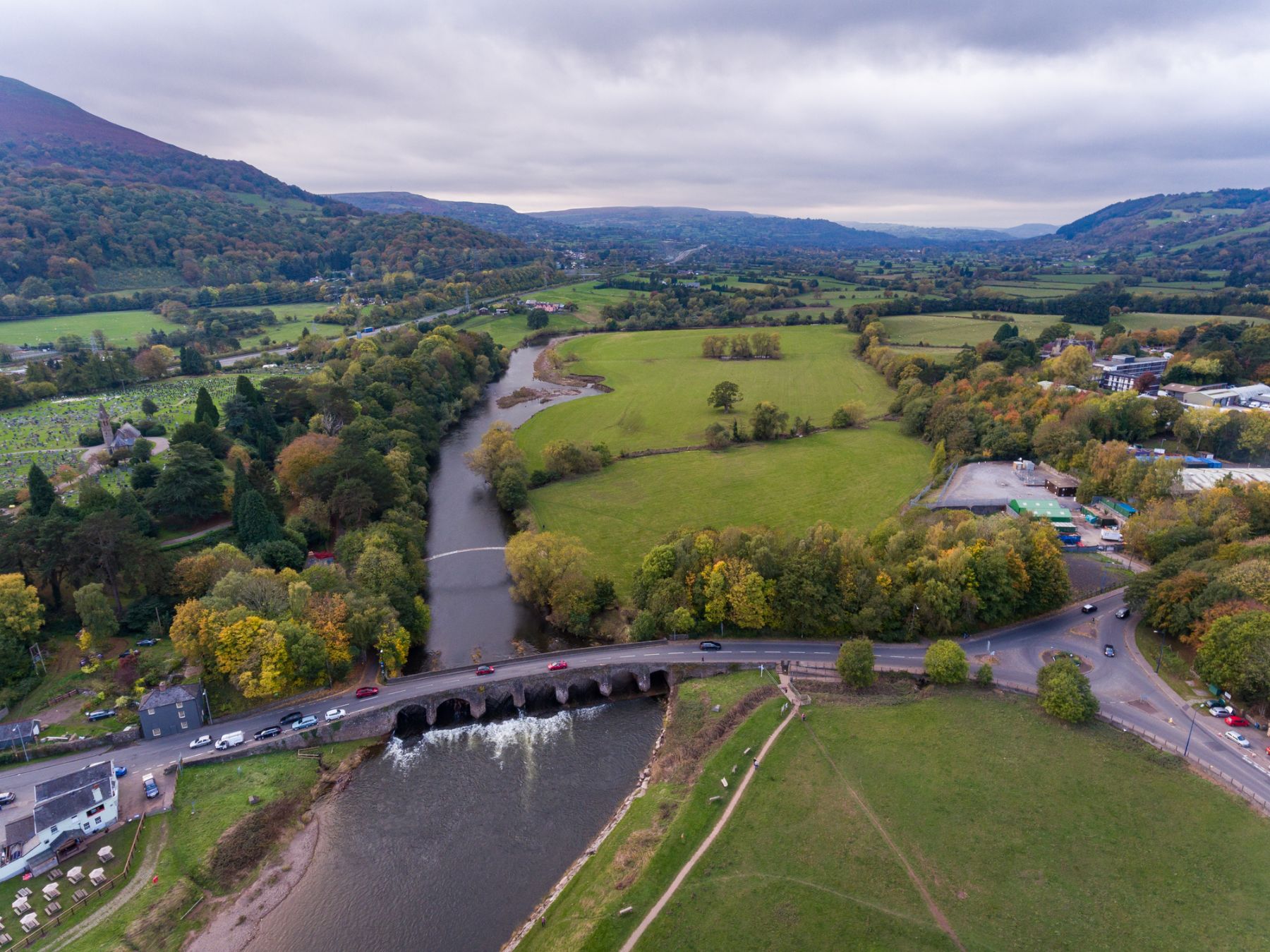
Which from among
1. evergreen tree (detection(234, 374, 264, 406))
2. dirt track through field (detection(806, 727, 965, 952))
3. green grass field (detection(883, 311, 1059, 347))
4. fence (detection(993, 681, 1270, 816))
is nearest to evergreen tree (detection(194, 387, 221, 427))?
evergreen tree (detection(234, 374, 264, 406))

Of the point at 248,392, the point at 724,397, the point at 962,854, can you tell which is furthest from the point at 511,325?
the point at 962,854

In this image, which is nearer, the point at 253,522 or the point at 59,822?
the point at 59,822

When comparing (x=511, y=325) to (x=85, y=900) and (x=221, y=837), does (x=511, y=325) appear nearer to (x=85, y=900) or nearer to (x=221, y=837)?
(x=221, y=837)

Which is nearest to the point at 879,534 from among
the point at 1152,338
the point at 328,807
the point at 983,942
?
A: the point at 983,942

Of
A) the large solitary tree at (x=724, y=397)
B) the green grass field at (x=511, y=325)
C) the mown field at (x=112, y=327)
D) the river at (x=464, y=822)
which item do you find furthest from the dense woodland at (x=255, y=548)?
the green grass field at (x=511, y=325)

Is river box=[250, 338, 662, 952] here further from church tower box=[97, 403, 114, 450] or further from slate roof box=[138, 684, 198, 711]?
church tower box=[97, 403, 114, 450]
